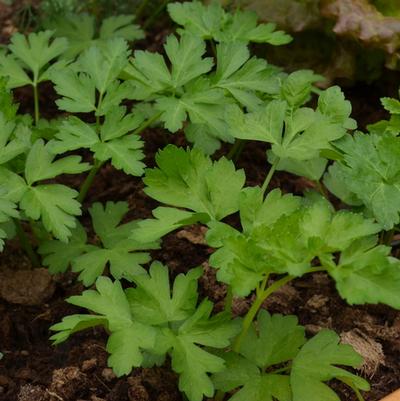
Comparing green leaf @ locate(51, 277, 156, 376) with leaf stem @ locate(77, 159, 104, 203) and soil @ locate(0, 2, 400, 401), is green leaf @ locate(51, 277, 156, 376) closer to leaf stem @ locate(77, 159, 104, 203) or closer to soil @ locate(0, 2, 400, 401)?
soil @ locate(0, 2, 400, 401)

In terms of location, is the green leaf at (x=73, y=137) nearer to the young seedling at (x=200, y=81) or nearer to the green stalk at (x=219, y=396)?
the young seedling at (x=200, y=81)

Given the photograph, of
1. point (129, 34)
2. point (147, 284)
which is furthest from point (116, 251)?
point (129, 34)

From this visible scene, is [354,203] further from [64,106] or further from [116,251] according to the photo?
[64,106]

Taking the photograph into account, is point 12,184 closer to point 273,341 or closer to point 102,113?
point 102,113

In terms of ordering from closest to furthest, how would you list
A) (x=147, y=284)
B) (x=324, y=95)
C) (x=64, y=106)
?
1. (x=147, y=284)
2. (x=324, y=95)
3. (x=64, y=106)

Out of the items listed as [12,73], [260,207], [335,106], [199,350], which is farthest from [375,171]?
[12,73]

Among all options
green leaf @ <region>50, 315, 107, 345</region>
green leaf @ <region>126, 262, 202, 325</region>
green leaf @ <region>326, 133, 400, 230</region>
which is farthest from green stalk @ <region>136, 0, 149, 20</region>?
green leaf @ <region>50, 315, 107, 345</region>

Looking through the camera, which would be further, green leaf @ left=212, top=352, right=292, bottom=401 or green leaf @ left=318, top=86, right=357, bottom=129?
green leaf @ left=318, top=86, right=357, bottom=129
